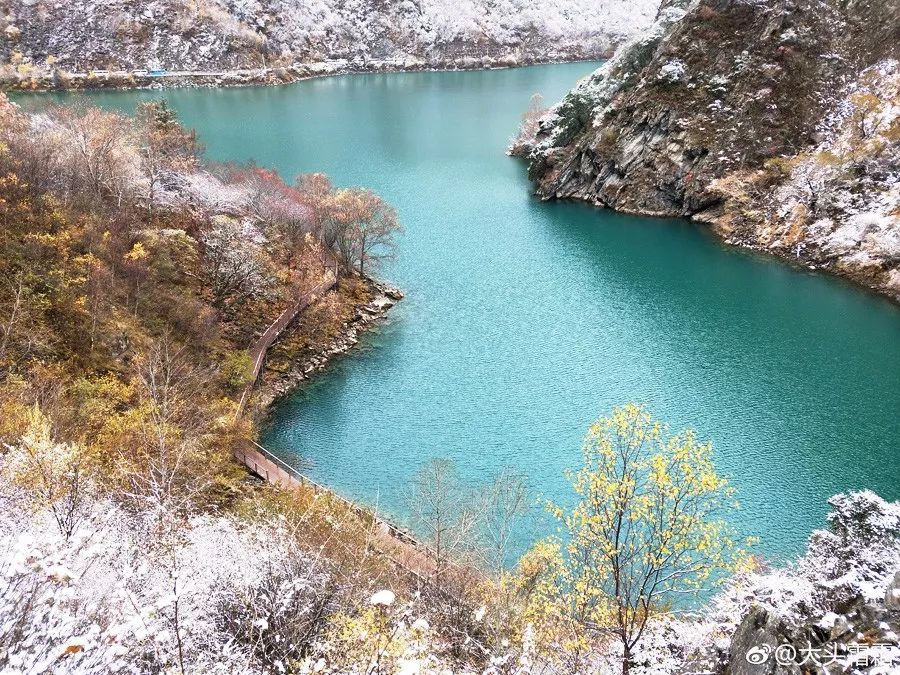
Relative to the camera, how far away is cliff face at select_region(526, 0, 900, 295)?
226ft

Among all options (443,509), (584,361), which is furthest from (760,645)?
(584,361)

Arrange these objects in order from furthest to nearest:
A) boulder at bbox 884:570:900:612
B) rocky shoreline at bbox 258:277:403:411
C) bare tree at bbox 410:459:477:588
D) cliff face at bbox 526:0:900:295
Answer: cliff face at bbox 526:0:900:295
rocky shoreline at bbox 258:277:403:411
bare tree at bbox 410:459:477:588
boulder at bbox 884:570:900:612

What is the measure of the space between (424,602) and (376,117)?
401 feet

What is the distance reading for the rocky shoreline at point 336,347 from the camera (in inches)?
1732

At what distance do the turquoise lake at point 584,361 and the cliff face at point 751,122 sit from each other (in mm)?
5516

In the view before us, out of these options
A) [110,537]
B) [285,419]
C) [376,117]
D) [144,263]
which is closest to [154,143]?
[144,263]

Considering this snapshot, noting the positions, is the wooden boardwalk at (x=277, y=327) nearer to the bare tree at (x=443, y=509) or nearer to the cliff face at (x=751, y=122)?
the bare tree at (x=443, y=509)

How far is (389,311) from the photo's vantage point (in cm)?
5462

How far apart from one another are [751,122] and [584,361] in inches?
2006

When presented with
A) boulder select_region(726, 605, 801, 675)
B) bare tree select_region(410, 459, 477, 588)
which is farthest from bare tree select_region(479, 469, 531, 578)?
boulder select_region(726, 605, 801, 675)

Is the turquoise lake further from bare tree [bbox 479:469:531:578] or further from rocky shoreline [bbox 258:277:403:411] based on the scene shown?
rocky shoreline [bbox 258:277:403:411]

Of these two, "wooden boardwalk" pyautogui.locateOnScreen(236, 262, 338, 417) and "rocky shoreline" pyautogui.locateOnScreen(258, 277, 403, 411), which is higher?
"wooden boardwalk" pyautogui.locateOnScreen(236, 262, 338, 417)

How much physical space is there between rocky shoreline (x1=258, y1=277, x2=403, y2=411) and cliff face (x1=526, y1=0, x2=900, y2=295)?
39.6 metres

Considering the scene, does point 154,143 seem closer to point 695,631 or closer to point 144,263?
point 144,263
